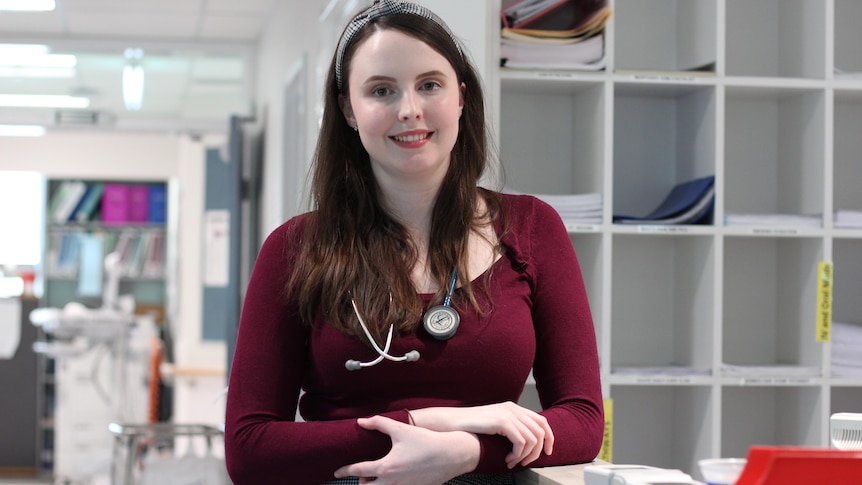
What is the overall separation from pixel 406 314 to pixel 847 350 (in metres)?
1.67

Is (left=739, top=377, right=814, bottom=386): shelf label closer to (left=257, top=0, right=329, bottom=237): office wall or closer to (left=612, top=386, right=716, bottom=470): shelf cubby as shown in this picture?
(left=612, top=386, right=716, bottom=470): shelf cubby

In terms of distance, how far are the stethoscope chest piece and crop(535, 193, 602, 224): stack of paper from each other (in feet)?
3.74

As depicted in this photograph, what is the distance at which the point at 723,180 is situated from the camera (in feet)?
8.89

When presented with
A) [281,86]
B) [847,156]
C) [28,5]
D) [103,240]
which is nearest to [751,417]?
[847,156]

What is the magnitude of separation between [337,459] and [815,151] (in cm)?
179

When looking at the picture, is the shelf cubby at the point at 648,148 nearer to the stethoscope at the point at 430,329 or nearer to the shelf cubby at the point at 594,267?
the shelf cubby at the point at 594,267

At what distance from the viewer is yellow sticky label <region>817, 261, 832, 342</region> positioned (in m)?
2.62

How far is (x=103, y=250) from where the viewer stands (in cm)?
876

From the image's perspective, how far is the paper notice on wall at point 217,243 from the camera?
6562 millimetres

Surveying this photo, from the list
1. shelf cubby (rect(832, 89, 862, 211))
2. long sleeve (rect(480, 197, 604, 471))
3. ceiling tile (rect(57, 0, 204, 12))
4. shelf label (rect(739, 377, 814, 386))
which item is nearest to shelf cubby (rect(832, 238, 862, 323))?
shelf cubby (rect(832, 89, 862, 211))

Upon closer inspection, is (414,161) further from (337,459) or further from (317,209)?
(337,459)

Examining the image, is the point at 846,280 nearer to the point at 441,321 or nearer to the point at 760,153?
the point at 760,153

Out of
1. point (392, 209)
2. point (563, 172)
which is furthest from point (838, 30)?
point (392, 209)

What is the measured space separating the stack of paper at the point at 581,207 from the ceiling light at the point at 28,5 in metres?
3.49
